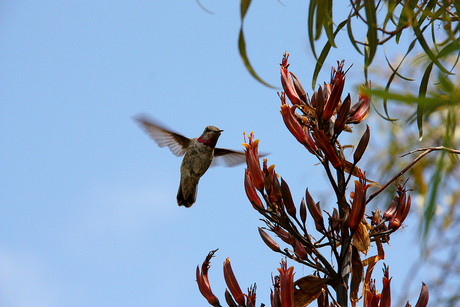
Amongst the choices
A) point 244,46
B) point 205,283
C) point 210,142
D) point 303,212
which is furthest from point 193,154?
point 244,46

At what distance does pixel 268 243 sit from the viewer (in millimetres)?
1922

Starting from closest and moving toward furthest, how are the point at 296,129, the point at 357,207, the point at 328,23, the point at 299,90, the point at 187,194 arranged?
the point at 357,207 → the point at 328,23 → the point at 296,129 → the point at 299,90 → the point at 187,194

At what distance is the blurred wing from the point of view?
3730 mm

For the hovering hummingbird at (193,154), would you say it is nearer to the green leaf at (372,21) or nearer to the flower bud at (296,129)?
the flower bud at (296,129)

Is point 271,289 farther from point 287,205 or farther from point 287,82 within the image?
point 287,82

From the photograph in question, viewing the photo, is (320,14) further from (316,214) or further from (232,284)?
(232,284)

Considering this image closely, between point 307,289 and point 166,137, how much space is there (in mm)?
2510

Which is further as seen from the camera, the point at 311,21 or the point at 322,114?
the point at 322,114

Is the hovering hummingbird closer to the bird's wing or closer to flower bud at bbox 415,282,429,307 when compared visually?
the bird's wing

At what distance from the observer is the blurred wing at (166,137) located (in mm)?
3730

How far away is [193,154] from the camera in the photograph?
4.11 metres

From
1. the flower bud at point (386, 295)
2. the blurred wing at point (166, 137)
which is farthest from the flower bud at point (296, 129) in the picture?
the blurred wing at point (166, 137)

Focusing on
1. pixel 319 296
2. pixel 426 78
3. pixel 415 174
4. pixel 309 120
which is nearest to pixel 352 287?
pixel 319 296

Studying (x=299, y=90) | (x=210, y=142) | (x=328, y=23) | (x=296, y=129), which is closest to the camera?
(x=328, y=23)
